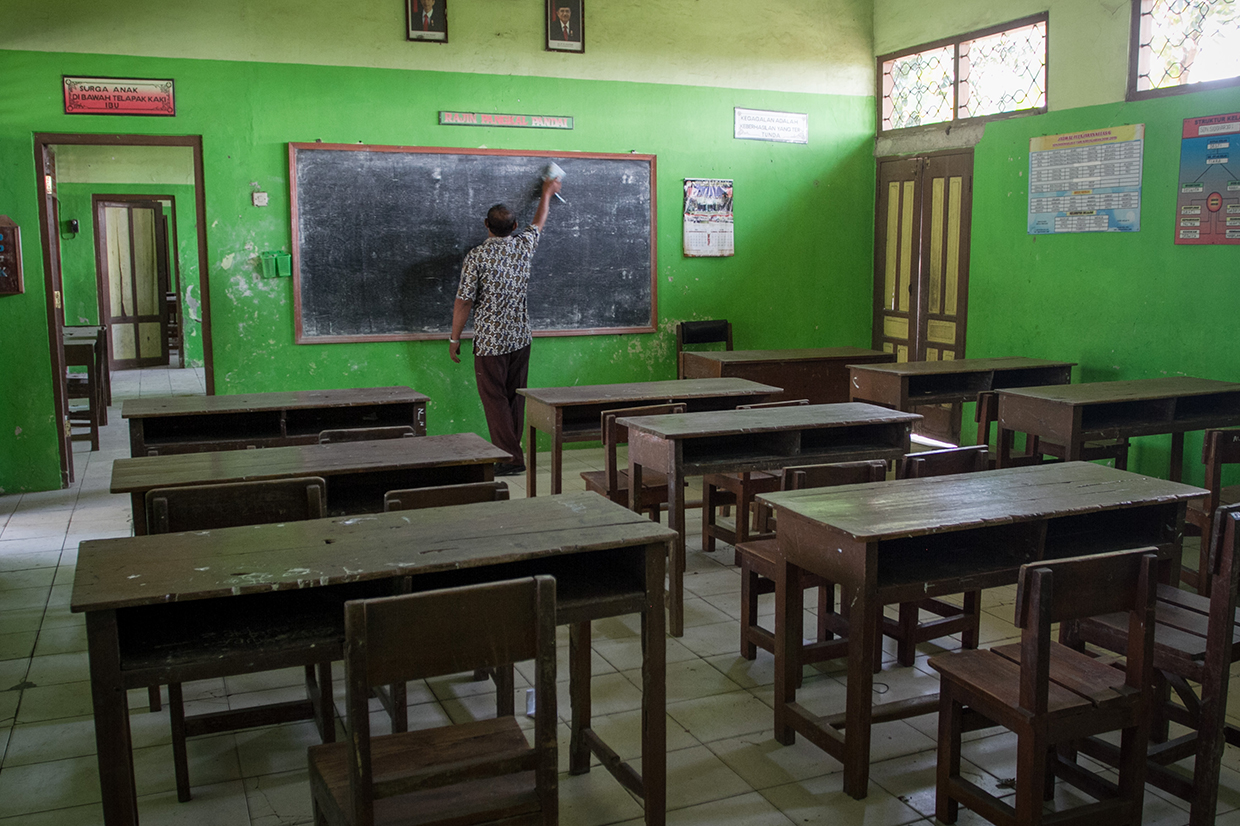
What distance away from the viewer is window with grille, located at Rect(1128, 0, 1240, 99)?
5.38m

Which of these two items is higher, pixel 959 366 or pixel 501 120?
pixel 501 120

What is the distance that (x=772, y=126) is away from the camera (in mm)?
7766

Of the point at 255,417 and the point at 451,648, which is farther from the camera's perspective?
the point at 255,417

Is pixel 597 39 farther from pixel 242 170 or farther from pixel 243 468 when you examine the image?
pixel 243 468

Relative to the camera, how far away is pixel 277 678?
355cm

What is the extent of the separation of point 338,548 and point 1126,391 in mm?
4034

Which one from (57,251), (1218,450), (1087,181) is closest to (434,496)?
(1218,450)

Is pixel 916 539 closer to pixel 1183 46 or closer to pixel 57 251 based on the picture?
pixel 1183 46

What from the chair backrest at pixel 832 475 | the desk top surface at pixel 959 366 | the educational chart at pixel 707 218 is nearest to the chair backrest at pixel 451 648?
the chair backrest at pixel 832 475

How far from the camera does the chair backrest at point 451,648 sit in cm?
175

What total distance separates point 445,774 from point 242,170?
215 inches

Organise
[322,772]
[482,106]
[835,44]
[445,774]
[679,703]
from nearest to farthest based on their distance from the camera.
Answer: [445,774]
[322,772]
[679,703]
[482,106]
[835,44]

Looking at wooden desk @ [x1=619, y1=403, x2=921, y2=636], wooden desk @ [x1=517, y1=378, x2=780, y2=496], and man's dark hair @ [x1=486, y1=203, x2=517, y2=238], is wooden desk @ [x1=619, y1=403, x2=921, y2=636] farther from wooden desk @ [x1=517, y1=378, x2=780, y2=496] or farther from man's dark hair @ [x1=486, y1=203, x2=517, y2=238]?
man's dark hair @ [x1=486, y1=203, x2=517, y2=238]

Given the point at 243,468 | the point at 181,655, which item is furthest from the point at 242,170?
the point at 181,655
